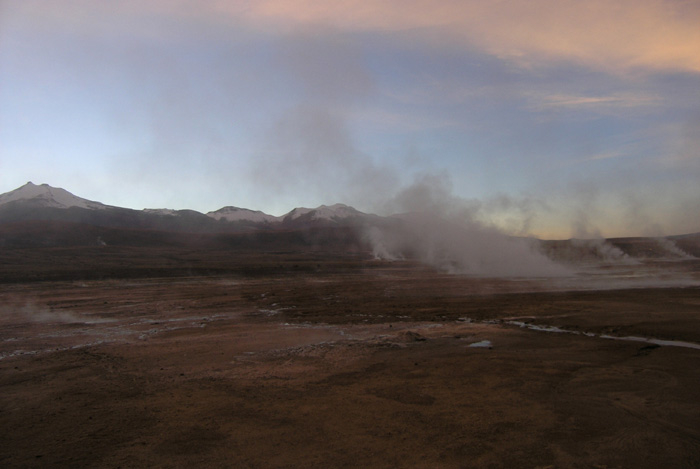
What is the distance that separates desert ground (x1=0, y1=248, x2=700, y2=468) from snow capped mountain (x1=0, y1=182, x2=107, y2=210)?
142 meters

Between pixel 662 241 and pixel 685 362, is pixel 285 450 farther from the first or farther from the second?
pixel 662 241

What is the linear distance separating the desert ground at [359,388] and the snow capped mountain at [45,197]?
141858 mm

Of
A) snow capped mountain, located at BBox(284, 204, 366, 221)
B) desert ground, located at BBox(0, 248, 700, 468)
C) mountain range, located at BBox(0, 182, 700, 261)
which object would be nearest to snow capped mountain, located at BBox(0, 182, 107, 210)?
mountain range, located at BBox(0, 182, 700, 261)

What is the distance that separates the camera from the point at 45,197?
137m

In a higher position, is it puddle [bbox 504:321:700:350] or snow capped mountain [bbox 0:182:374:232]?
snow capped mountain [bbox 0:182:374:232]

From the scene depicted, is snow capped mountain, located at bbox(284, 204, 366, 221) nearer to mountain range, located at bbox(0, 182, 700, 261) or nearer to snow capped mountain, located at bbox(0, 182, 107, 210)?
mountain range, located at bbox(0, 182, 700, 261)

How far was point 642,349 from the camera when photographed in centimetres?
1154

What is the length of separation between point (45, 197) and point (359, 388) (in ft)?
541

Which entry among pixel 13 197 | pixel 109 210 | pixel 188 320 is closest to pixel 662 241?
pixel 188 320

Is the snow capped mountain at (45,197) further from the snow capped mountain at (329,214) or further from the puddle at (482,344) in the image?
the puddle at (482,344)

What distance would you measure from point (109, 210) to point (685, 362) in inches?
6448

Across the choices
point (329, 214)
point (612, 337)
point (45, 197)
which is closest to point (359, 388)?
point (612, 337)

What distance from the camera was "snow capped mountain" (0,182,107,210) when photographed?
437ft

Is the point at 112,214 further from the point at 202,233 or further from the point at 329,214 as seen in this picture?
the point at 329,214
